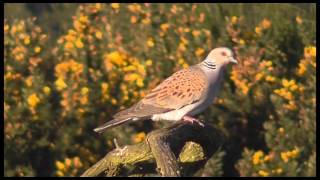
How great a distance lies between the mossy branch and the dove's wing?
92cm

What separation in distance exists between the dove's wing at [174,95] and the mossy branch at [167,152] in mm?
916

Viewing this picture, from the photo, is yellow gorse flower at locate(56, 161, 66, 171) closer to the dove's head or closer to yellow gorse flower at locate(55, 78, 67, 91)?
yellow gorse flower at locate(55, 78, 67, 91)

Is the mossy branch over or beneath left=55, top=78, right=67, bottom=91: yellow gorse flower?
over

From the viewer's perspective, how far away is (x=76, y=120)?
850cm

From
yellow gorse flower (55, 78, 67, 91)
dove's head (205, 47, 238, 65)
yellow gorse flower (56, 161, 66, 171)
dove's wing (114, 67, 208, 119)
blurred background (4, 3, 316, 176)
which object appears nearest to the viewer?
dove's head (205, 47, 238, 65)

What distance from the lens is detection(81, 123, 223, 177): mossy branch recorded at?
4130mm

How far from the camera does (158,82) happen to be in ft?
28.2

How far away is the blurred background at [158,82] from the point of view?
808 cm

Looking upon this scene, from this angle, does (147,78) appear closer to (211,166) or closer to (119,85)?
(119,85)

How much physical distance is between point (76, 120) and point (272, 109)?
172cm

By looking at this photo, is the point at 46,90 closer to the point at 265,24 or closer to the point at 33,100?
the point at 33,100

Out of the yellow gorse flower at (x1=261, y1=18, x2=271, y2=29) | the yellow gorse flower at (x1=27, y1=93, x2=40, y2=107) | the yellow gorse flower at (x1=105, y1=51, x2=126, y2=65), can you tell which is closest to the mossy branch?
the yellow gorse flower at (x1=27, y1=93, x2=40, y2=107)

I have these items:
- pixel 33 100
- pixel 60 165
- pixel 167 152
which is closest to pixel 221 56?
pixel 167 152

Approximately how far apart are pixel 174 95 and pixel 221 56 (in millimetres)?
493
